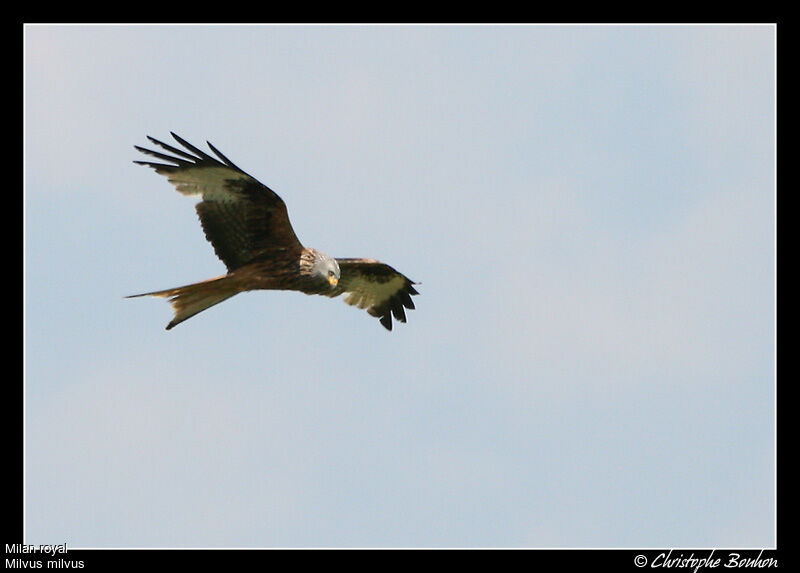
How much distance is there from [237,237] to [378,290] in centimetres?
268

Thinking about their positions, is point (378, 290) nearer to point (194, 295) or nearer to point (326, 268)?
point (326, 268)

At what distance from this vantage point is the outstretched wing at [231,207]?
57.7 ft

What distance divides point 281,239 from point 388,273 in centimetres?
214

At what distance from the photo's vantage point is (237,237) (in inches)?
710

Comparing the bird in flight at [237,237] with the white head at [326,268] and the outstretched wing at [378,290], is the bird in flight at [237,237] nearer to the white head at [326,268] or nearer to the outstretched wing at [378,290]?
the white head at [326,268]

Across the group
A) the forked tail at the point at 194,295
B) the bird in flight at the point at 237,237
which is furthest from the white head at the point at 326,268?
the forked tail at the point at 194,295

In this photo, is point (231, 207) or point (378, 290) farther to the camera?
point (378, 290)

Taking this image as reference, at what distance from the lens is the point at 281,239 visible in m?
18.1

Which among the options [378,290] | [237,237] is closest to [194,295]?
[237,237]

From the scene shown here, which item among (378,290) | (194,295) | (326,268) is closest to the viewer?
(194,295)
